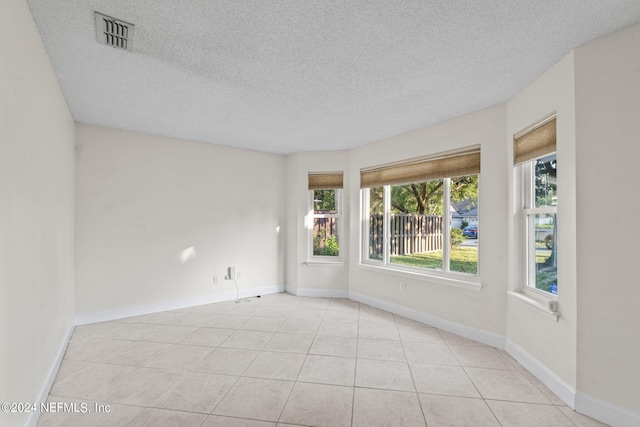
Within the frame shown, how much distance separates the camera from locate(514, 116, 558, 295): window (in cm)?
257

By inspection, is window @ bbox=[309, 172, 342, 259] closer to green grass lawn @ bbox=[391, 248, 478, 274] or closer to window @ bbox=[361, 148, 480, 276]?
window @ bbox=[361, 148, 480, 276]

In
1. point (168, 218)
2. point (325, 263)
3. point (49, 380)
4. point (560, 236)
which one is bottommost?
point (49, 380)

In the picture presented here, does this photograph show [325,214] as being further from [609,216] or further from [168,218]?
[609,216]

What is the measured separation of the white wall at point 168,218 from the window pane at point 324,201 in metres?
0.65

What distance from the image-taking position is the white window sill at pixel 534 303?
2363 mm

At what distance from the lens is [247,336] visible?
346 cm

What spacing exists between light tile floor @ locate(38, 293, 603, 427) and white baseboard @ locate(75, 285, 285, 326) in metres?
0.16

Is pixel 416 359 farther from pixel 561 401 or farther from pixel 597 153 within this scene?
pixel 597 153

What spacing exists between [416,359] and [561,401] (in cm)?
109

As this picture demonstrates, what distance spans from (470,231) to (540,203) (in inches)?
35.8

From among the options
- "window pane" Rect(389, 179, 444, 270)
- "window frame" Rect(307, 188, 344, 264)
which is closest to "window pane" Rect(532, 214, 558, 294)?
"window pane" Rect(389, 179, 444, 270)

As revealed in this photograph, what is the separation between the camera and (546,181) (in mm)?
2699

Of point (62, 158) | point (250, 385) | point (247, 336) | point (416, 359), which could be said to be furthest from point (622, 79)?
point (62, 158)

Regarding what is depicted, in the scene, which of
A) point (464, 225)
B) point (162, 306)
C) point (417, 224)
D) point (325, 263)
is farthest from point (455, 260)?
point (162, 306)
